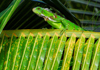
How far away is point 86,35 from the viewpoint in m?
0.59

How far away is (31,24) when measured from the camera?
93cm

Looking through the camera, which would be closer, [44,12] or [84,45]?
[84,45]

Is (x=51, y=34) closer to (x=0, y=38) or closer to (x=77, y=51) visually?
(x=77, y=51)

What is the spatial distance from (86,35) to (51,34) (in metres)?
0.18

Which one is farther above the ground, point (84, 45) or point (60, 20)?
point (60, 20)

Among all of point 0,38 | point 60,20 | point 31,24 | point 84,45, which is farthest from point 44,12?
point 84,45

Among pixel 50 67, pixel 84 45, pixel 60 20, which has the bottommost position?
pixel 50 67

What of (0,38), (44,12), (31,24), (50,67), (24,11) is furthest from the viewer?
(44,12)

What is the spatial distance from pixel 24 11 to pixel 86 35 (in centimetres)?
46

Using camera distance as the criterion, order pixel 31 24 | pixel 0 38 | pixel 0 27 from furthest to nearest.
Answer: pixel 31 24, pixel 0 38, pixel 0 27

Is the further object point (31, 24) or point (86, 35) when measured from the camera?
point (31, 24)

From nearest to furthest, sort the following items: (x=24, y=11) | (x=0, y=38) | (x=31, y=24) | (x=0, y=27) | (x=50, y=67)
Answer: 1. (x=0, y=27)
2. (x=50, y=67)
3. (x=0, y=38)
4. (x=24, y=11)
5. (x=31, y=24)

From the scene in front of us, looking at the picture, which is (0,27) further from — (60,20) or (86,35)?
(60,20)

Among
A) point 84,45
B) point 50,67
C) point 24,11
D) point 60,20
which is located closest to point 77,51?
point 84,45
